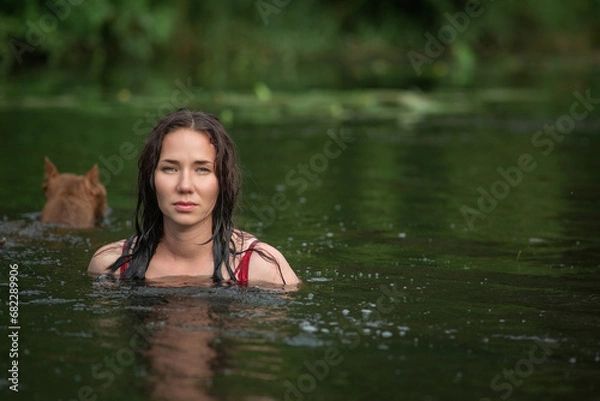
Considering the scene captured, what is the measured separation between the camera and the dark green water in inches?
201

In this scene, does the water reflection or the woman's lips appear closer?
the water reflection

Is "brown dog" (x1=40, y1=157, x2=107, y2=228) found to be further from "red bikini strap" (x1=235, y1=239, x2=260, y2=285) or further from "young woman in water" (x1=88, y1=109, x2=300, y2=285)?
"red bikini strap" (x1=235, y1=239, x2=260, y2=285)

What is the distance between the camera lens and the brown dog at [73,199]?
1000 cm

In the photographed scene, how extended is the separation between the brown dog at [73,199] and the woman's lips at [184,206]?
3599 mm

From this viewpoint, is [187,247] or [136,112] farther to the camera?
[136,112]

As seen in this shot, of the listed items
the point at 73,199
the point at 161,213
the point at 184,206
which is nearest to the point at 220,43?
the point at 73,199

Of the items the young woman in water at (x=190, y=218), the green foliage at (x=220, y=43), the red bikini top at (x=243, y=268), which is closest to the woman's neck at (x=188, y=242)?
the young woman in water at (x=190, y=218)

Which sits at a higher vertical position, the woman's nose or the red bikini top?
the woman's nose

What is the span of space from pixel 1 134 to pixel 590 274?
1095cm

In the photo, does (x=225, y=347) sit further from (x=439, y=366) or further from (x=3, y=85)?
(x=3, y=85)

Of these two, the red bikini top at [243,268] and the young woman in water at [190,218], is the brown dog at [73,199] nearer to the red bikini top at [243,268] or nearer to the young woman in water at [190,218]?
the young woman in water at [190,218]

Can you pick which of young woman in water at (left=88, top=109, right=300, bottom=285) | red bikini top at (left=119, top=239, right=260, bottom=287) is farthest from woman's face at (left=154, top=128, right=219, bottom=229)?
red bikini top at (left=119, top=239, right=260, bottom=287)

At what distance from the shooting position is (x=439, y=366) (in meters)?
5.34

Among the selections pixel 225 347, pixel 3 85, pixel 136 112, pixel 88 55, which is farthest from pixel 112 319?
pixel 88 55
